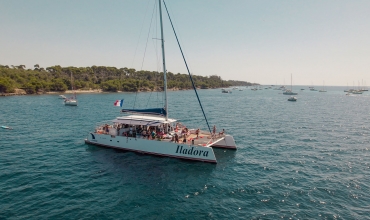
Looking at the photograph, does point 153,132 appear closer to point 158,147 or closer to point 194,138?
point 158,147

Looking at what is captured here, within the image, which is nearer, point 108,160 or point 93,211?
point 93,211

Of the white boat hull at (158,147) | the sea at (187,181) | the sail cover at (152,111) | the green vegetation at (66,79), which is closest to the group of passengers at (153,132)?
the white boat hull at (158,147)

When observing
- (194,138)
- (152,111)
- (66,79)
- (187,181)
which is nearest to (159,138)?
(152,111)

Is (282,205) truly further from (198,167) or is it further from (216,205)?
(198,167)

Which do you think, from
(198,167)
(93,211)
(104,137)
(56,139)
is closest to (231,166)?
(198,167)

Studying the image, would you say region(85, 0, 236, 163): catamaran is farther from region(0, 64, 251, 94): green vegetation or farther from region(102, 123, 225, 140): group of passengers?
region(0, 64, 251, 94): green vegetation

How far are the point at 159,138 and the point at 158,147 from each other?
109 centimetres

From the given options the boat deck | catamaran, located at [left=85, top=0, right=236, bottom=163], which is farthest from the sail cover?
the boat deck

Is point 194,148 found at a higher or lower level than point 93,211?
higher

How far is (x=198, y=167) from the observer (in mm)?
24469

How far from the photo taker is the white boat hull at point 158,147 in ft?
83.5

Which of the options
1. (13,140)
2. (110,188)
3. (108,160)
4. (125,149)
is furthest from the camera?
(13,140)

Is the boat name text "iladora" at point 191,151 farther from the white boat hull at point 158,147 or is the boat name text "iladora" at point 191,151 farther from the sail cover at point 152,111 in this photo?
the sail cover at point 152,111

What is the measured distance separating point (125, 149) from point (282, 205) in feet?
62.1
